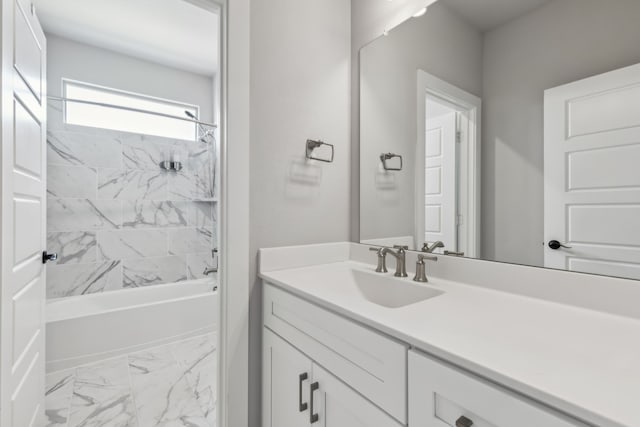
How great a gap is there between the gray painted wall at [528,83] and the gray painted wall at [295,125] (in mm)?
699

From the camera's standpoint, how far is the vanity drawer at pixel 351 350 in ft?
2.18

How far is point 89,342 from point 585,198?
9.47 feet

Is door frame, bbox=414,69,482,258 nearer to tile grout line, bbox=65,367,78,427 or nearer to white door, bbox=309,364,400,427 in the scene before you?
white door, bbox=309,364,400,427

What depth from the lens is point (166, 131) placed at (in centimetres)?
317

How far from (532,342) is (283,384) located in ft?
2.76

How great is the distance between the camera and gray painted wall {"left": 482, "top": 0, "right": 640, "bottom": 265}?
0.81m

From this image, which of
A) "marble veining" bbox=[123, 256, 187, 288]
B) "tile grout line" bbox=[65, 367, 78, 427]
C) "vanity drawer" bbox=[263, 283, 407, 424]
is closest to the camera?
"vanity drawer" bbox=[263, 283, 407, 424]

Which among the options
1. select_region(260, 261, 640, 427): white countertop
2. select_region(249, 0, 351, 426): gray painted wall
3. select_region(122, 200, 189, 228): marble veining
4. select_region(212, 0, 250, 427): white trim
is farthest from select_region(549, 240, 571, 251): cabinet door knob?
select_region(122, 200, 189, 228): marble veining

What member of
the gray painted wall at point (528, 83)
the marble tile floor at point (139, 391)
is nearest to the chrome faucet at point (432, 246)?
the gray painted wall at point (528, 83)

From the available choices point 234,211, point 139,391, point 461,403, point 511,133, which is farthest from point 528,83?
Answer: point 139,391

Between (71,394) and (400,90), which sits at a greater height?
(400,90)

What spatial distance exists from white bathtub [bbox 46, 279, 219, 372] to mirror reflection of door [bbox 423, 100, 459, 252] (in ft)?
5.61

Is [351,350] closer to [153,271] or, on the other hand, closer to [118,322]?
[118,322]

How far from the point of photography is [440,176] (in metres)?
1.23
